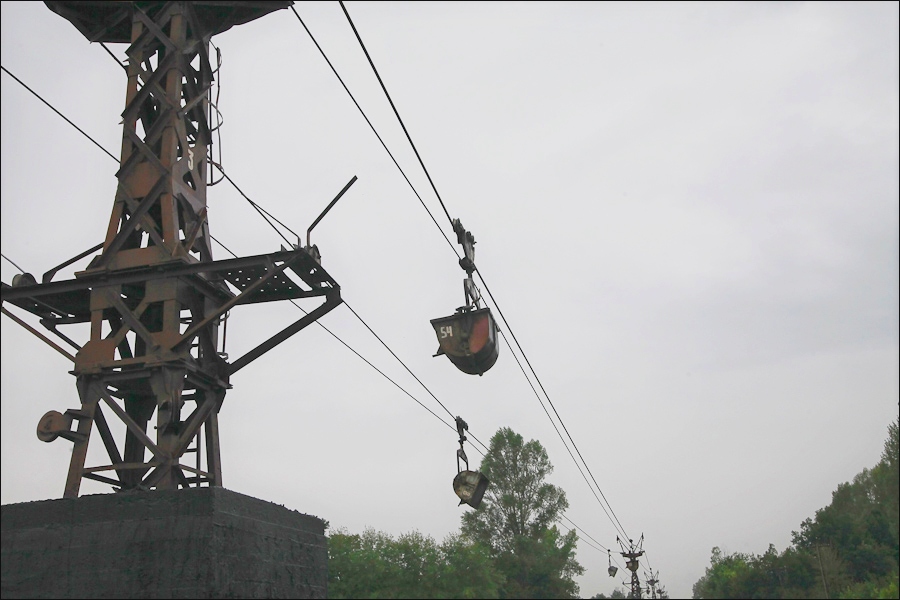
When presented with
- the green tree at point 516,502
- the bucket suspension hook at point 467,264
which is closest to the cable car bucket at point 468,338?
the bucket suspension hook at point 467,264

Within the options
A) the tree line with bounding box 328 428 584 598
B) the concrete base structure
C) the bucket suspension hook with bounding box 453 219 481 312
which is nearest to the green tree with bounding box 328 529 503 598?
the tree line with bounding box 328 428 584 598

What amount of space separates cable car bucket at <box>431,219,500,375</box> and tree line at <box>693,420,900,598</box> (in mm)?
4494

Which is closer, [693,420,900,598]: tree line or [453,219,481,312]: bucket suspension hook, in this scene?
[693,420,900,598]: tree line

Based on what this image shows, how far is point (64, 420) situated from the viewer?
449 inches

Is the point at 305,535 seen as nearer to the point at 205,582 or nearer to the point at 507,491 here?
the point at 205,582

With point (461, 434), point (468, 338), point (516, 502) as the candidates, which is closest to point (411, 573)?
point (461, 434)

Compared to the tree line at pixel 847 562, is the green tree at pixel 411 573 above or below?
below

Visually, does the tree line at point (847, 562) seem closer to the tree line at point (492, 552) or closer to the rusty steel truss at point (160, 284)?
the tree line at point (492, 552)

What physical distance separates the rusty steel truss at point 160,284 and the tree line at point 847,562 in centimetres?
783

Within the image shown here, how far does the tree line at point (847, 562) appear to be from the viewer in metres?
6.77

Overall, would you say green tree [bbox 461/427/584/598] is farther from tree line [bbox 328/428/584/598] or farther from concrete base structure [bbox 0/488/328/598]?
concrete base structure [bbox 0/488/328/598]

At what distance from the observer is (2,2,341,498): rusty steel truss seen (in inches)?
463

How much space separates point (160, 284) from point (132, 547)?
4.59 m

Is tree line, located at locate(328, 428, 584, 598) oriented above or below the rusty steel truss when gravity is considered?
below
